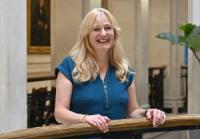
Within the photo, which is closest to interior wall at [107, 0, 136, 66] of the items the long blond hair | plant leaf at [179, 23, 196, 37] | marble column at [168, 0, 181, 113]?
marble column at [168, 0, 181, 113]

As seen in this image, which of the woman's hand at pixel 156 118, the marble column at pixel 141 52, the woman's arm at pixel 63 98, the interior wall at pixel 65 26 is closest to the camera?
the woman's hand at pixel 156 118

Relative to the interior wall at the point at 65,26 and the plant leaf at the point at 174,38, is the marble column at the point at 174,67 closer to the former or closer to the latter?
the interior wall at the point at 65,26

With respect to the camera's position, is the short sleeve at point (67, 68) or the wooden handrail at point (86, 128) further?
the short sleeve at point (67, 68)

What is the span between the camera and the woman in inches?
94.7

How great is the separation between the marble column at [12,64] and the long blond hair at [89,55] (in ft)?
10.2

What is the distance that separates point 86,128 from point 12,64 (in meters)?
3.80

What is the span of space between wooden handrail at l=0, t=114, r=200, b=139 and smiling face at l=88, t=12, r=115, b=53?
59 cm

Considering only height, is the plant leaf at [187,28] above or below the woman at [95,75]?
above

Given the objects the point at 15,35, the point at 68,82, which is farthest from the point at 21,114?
the point at 68,82

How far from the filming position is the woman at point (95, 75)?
7.89 ft

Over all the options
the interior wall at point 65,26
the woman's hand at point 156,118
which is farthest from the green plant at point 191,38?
the interior wall at point 65,26

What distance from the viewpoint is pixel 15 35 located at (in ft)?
A: 18.2

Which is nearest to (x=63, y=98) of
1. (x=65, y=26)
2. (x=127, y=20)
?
(x=65, y=26)

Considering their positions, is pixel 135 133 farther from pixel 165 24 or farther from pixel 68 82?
pixel 165 24
